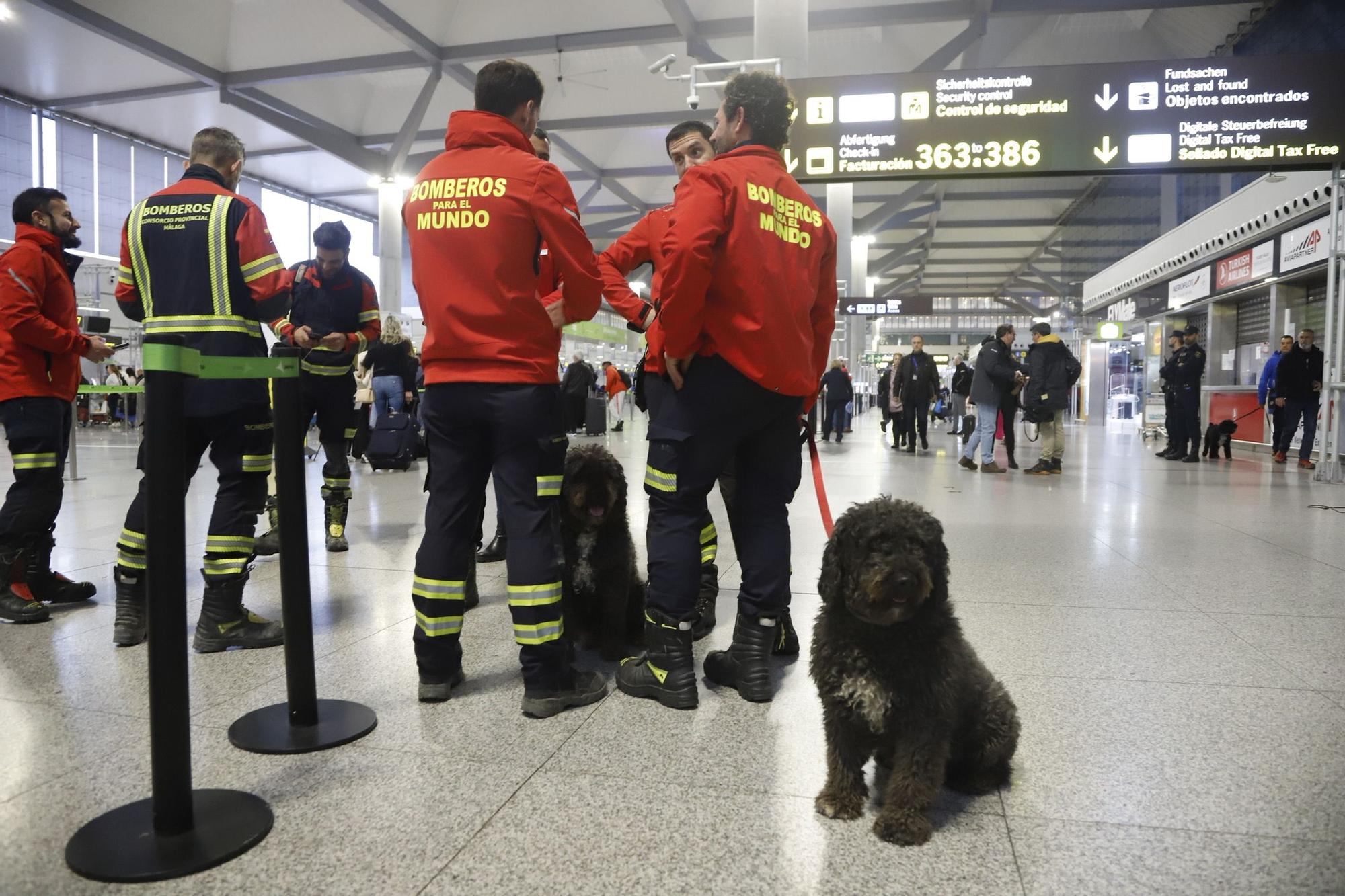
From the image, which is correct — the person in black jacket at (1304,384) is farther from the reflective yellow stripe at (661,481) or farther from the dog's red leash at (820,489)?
the reflective yellow stripe at (661,481)

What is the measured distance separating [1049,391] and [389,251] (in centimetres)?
1667

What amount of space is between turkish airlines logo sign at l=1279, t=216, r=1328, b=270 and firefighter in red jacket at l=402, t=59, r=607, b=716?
13.9 meters

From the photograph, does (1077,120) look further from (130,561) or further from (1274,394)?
(130,561)

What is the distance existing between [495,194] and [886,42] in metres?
20.3

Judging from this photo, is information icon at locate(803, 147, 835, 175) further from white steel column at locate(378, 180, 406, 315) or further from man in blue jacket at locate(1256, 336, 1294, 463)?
white steel column at locate(378, 180, 406, 315)

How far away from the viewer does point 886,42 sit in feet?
65.7

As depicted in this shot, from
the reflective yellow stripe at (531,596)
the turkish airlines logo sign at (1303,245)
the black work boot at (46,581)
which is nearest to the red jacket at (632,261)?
the reflective yellow stripe at (531,596)

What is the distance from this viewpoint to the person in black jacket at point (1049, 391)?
10797 mm

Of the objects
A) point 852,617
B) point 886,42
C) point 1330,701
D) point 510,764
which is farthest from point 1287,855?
point 886,42

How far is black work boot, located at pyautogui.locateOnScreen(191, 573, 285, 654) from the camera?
10.7 ft

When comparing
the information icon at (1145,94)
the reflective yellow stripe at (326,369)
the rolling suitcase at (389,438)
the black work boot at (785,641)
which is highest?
the information icon at (1145,94)

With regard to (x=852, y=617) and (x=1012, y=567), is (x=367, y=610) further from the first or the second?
(x=1012, y=567)

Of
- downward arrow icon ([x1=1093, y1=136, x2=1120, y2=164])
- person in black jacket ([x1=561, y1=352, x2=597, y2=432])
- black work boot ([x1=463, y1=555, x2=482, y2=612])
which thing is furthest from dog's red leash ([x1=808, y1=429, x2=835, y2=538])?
person in black jacket ([x1=561, y1=352, x2=597, y2=432])

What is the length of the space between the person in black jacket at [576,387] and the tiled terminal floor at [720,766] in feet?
32.3
